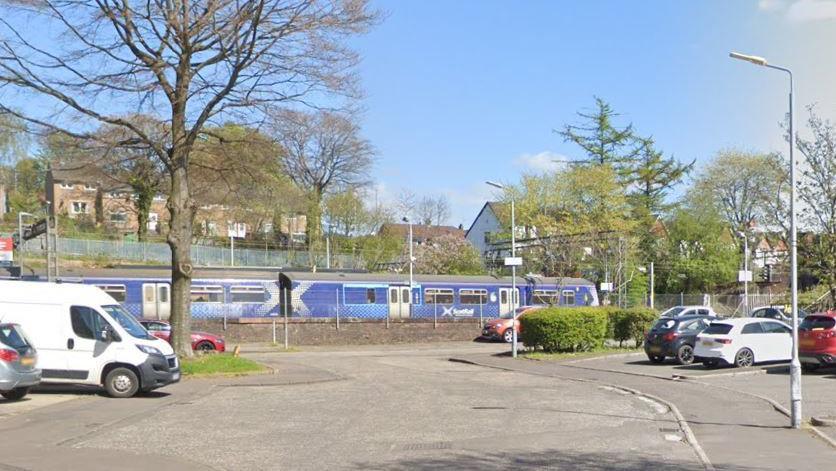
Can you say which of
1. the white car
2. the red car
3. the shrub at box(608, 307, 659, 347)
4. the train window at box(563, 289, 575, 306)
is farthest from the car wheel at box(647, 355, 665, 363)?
the train window at box(563, 289, 575, 306)

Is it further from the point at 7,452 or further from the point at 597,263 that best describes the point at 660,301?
the point at 7,452

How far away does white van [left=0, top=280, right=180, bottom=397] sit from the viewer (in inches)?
666

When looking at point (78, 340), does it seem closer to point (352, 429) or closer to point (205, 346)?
point (352, 429)

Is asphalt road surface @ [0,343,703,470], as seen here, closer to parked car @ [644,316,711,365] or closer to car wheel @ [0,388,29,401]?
car wheel @ [0,388,29,401]

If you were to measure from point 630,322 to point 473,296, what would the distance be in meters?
14.5

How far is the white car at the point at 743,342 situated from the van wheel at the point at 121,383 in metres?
16.0

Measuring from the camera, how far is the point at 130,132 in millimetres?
25312

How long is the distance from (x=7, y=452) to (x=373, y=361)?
20995 mm

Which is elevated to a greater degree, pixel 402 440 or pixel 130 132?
pixel 130 132

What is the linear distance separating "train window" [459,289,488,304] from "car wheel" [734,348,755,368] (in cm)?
2378

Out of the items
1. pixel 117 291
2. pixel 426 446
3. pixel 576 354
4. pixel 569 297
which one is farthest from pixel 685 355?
pixel 117 291

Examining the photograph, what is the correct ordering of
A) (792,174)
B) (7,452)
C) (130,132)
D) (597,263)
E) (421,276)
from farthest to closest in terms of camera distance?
(597,263) → (421,276) → (130,132) → (792,174) → (7,452)

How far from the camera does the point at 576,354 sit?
30.6 metres

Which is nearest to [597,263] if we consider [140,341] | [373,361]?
[373,361]
